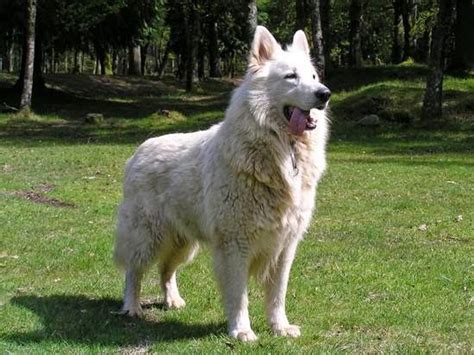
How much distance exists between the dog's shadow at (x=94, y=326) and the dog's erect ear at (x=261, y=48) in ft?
7.80

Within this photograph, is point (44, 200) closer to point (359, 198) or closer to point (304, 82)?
point (359, 198)

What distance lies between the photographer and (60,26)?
36969mm

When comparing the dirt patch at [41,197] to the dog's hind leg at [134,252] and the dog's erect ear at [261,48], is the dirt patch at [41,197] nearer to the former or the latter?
the dog's hind leg at [134,252]

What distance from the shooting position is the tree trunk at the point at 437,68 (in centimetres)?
2431

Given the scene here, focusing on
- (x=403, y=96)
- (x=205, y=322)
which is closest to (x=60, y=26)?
(x=403, y=96)

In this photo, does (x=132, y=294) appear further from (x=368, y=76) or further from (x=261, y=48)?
(x=368, y=76)

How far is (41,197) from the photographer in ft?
46.3

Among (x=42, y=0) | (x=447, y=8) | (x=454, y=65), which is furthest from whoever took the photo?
(x=42, y=0)

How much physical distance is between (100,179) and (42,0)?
22.1 meters

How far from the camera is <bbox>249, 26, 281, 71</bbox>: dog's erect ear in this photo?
5992 mm

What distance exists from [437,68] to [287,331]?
65.2ft

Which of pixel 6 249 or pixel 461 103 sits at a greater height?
pixel 461 103

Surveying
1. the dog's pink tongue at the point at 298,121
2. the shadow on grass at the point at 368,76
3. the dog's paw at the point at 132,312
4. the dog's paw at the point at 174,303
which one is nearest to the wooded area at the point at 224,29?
the shadow on grass at the point at 368,76

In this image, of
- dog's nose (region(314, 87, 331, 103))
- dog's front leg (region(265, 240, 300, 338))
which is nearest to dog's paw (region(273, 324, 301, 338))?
dog's front leg (region(265, 240, 300, 338))
